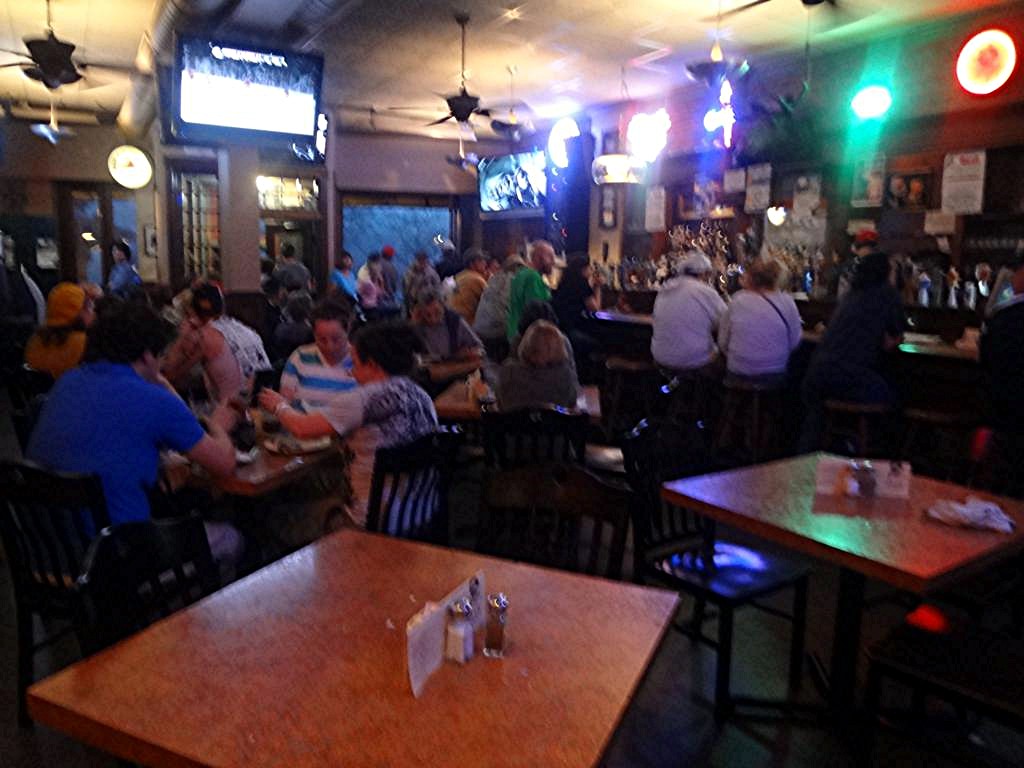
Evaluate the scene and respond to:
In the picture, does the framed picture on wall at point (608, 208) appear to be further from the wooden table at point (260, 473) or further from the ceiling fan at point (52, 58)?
the wooden table at point (260, 473)

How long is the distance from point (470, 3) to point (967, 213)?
4.00 meters

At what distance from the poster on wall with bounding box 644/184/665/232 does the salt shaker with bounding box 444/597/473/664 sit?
8146mm

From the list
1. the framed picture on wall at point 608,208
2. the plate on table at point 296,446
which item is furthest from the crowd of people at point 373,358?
the framed picture on wall at point 608,208

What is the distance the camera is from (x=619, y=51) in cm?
756

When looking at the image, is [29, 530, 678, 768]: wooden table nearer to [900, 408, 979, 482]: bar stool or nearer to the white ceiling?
[900, 408, 979, 482]: bar stool

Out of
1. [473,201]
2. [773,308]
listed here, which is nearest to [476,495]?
[773,308]

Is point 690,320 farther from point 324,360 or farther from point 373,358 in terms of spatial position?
point 373,358

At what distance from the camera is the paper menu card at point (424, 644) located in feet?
4.87

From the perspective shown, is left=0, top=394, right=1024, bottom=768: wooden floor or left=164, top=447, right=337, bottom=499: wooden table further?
left=164, top=447, right=337, bottom=499: wooden table

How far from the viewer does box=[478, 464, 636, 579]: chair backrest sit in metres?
2.42

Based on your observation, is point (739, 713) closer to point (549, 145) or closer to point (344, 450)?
point (344, 450)

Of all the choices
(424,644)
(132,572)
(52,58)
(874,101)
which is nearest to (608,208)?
(874,101)

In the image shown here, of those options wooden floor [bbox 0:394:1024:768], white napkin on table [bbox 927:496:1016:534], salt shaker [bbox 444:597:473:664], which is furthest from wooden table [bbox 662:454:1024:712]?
salt shaker [bbox 444:597:473:664]

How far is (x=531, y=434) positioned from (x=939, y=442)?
2919 mm
